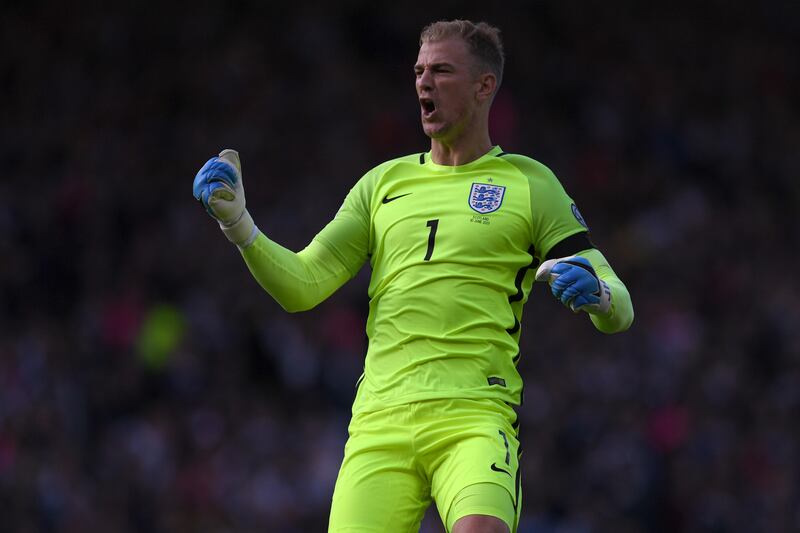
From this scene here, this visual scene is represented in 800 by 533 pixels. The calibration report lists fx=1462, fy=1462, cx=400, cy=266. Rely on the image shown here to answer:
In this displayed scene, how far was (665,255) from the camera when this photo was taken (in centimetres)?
1527

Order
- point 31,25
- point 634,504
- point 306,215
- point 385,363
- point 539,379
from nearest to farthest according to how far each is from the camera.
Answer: point 385,363 → point 634,504 → point 539,379 → point 306,215 → point 31,25

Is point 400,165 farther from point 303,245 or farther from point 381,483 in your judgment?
point 303,245

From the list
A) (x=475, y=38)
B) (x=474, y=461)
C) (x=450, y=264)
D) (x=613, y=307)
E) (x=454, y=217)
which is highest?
(x=475, y=38)

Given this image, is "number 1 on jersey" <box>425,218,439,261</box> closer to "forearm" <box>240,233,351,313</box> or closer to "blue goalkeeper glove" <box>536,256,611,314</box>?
"forearm" <box>240,233,351,313</box>

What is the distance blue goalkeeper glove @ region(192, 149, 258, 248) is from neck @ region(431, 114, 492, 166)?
0.86 m

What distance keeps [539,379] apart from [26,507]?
4.87 meters

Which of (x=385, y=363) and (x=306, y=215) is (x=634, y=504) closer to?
(x=306, y=215)

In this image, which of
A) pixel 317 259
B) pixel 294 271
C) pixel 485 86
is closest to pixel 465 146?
pixel 485 86

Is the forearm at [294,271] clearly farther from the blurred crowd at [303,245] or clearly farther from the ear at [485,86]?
the blurred crowd at [303,245]

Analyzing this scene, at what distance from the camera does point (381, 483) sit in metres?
5.12

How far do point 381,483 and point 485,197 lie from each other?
114cm

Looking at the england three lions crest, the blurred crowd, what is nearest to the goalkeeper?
the england three lions crest

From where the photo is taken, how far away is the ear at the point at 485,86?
221 inches

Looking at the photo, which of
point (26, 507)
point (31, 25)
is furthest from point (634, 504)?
point (31, 25)
